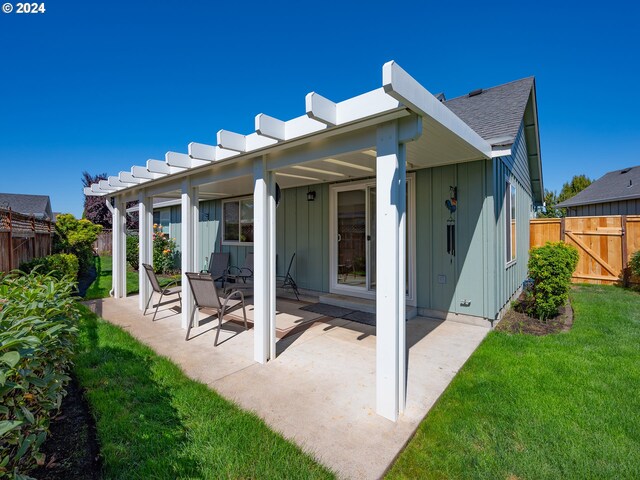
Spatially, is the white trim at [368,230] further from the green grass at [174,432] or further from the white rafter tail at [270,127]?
the green grass at [174,432]

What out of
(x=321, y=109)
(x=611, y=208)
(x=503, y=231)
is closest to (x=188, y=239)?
(x=321, y=109)

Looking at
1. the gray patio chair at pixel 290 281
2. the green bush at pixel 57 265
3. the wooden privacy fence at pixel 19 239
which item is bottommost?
the gray patio chair at pixel 290 281

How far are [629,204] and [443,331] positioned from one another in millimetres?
14528

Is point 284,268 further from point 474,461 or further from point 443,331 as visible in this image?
point 474,461

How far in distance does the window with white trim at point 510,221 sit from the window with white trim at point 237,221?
5.89 m

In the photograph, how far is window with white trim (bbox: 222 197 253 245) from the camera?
8.48m

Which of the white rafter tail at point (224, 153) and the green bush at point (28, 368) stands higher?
the white rafter tail at point (224, 153)

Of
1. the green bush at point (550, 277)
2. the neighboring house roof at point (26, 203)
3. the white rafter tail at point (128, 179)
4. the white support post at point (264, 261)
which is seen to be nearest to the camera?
the white support post at point (264, 261)

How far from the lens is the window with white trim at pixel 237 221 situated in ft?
27.8

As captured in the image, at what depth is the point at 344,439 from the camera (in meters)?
2.25

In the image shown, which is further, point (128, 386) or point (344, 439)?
point (128, 386)

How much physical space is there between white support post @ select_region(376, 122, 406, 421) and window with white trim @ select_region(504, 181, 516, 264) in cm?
413

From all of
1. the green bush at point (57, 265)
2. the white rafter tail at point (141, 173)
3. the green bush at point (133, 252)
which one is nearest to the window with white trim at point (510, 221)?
the white rafter tail at point (141, 173)

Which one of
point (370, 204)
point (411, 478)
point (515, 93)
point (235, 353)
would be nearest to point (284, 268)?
point (370, 204)
